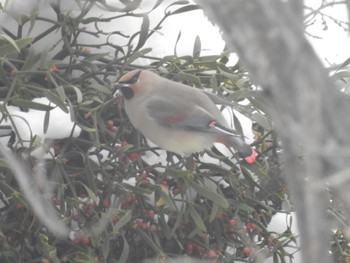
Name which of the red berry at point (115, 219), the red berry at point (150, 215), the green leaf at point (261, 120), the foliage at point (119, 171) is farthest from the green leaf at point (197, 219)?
the green leaf at point (261, 120)

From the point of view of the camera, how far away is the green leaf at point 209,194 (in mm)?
2807

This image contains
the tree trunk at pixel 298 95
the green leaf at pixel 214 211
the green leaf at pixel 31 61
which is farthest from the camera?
the green leaf at pixel 214 211

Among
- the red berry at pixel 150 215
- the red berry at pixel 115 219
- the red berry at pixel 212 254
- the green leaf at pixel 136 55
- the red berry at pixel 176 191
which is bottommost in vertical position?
the red berry at pixel 212 254

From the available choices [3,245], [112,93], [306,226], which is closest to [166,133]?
[112,93]

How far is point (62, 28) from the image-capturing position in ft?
9.47

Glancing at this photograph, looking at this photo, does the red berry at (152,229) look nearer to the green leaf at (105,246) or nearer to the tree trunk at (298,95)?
the green leaf at (105,246)

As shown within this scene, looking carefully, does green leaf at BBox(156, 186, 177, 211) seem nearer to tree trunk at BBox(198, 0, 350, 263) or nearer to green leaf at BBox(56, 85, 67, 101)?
green leaf at BBox(56, 85, 67, 101)

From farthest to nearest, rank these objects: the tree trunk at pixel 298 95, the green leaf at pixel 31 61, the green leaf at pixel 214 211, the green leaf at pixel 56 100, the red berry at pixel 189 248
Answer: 1. the red berry at pixel 189 248
2. the green leaf at pixel 214 211
3. the green leaf at pixel 31 61
4. the green leaf at pixel 56 100
5. the tree trunk at pixel 298 95

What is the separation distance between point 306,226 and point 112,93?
6.30 ft

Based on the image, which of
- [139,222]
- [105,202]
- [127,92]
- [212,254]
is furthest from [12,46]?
[212,254]

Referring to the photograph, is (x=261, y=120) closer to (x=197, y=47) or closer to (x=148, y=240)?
(x=197, y=47)

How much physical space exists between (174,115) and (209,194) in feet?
0.91

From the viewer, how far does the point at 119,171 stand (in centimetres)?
282

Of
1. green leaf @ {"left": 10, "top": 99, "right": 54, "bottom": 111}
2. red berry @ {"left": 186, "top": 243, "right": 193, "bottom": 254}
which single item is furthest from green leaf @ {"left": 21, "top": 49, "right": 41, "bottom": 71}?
red berry @ {"left": 186, "top": 243, "right": 193, "bottom": 254}
